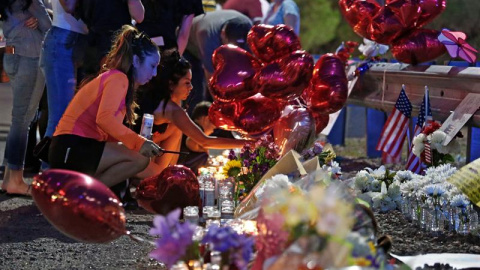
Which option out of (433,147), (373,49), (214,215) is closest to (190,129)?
(433,147)

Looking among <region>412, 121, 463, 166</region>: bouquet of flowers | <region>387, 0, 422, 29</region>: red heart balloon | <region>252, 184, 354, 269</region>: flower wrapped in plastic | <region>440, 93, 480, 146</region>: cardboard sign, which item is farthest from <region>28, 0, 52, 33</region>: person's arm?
<region>252, 184, 354, 269</region>: flower wrapped in plastic

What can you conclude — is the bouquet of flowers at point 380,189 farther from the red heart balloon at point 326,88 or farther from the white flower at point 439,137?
the red heart balloon at point 326,88

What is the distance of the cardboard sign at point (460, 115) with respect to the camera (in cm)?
683

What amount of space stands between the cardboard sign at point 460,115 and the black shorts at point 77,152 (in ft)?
8.02

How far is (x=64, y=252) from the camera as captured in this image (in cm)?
512

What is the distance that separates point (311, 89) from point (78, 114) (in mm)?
1843

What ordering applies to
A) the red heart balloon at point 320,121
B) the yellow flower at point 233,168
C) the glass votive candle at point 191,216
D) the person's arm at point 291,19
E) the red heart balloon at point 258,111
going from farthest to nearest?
the person's arm at point 291,19 → the red heart balloon at point 320,121 → the red heart balloon at point 258,111 → the yellow flower at point 233,168 → the glass votive candle at point 191,216

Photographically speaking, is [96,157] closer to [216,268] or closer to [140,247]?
[140,247]

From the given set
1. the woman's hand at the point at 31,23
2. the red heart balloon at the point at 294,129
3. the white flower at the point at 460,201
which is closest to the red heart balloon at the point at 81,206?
the white flower at the point at 460,201

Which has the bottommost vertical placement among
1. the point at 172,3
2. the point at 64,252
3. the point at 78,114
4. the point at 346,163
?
the point at 346,163

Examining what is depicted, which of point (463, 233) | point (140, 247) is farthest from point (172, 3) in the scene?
point (463, 233)

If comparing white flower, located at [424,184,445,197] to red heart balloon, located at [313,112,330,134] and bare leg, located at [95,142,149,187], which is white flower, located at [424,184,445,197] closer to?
bare leg, located at [95,142,149,187]

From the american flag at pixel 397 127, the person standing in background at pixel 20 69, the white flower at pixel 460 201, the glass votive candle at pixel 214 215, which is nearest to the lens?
the glass votive candle at pixel 214 215

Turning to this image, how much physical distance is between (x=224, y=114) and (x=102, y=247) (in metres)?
2.35
